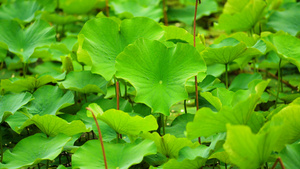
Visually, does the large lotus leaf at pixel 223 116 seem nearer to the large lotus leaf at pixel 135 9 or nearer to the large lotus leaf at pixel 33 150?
the large lotus leaf at pixel 33 150

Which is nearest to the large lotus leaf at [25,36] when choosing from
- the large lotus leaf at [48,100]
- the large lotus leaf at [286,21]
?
the large lotus leaf at [48,100]

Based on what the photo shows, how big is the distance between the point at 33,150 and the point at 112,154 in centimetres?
28

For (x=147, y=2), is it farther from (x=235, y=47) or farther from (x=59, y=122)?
(x=59, y=122)

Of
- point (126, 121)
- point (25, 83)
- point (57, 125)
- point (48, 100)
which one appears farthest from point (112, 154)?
point (25, 83)

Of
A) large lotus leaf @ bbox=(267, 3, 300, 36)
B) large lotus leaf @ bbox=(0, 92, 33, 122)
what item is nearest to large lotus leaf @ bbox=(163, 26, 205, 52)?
large lotus leaf @ bbox=(0, 92, 33, 122)

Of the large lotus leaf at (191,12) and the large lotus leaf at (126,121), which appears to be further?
the large lotus leaf at (191,12)

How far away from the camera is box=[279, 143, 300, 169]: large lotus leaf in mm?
1010

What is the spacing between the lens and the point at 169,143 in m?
1.19

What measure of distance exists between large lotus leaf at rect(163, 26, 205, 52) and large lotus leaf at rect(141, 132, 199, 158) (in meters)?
0.48

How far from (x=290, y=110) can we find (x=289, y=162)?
0.47 feet

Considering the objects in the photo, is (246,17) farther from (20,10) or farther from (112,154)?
(20,10)

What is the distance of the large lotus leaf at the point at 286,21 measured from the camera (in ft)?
6.76

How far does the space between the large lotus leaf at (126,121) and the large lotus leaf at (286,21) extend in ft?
3.98

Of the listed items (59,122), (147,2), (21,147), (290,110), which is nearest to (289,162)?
(290,110)
